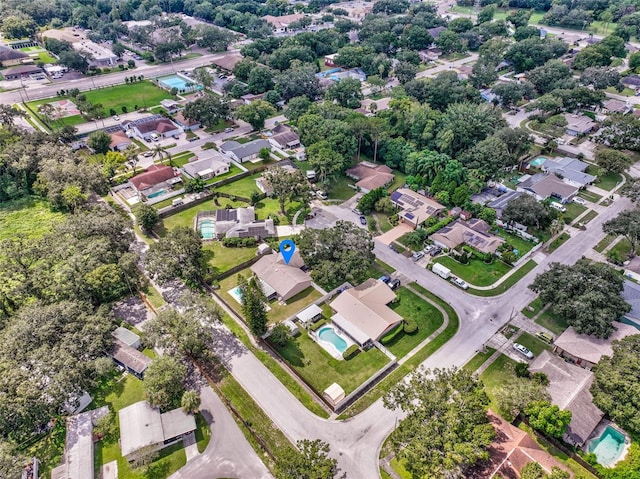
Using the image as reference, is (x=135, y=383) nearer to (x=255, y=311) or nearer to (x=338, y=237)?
(x=255, y=311)

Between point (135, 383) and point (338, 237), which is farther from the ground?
point (338, 237)

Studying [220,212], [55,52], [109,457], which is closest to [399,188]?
[220,212]

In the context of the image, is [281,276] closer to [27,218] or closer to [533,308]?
[533,308]

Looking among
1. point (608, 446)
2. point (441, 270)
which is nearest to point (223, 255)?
point (441, 270)

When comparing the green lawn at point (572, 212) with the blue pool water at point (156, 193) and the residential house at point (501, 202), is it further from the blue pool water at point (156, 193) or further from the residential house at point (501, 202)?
the blue pool water at point (156, 193)

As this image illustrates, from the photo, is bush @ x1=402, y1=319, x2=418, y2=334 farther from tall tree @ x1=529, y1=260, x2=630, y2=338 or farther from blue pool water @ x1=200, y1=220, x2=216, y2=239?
blue pool water @ x1=200, y1=220, x2=216, y2=239
